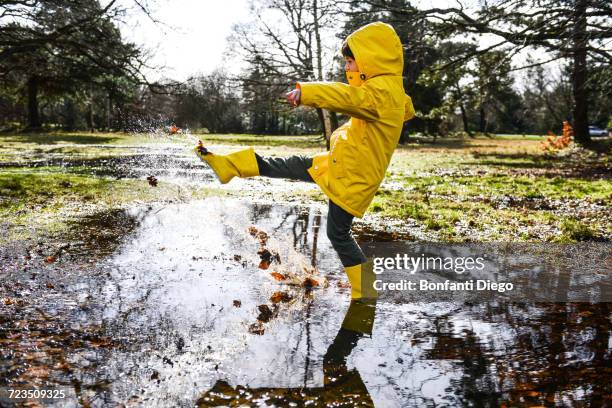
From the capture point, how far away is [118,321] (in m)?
3.72

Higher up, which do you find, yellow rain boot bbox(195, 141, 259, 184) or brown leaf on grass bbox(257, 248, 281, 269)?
yellow rain boot bbox(195, 141, 259, 184)

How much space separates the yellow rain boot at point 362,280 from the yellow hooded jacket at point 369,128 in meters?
0.52

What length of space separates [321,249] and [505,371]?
331cm

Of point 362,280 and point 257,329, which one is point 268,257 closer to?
point 362,280

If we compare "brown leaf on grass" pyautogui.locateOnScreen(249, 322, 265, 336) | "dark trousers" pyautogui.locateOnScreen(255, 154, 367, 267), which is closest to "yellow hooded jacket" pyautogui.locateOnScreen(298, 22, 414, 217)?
"dark trousers" pyautogui.locateOnScreen(255, 154, 367, 267)

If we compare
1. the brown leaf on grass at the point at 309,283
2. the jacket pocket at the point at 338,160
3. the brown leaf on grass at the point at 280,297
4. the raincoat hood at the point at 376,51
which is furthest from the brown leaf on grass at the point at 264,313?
the raincoat hood at the point at 376,51

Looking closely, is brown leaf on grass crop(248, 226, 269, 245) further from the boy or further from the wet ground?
the boy

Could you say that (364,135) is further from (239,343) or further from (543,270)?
(543,270)

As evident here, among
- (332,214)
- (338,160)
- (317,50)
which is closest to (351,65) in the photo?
(338,160)

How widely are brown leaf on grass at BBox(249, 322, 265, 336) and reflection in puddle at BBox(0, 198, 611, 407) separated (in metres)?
0.02

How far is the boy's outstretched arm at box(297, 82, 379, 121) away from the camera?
3.60 metres

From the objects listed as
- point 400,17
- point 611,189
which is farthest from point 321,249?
point 400,17

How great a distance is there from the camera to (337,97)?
3643 mm

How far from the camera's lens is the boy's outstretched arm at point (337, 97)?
3.60 m
